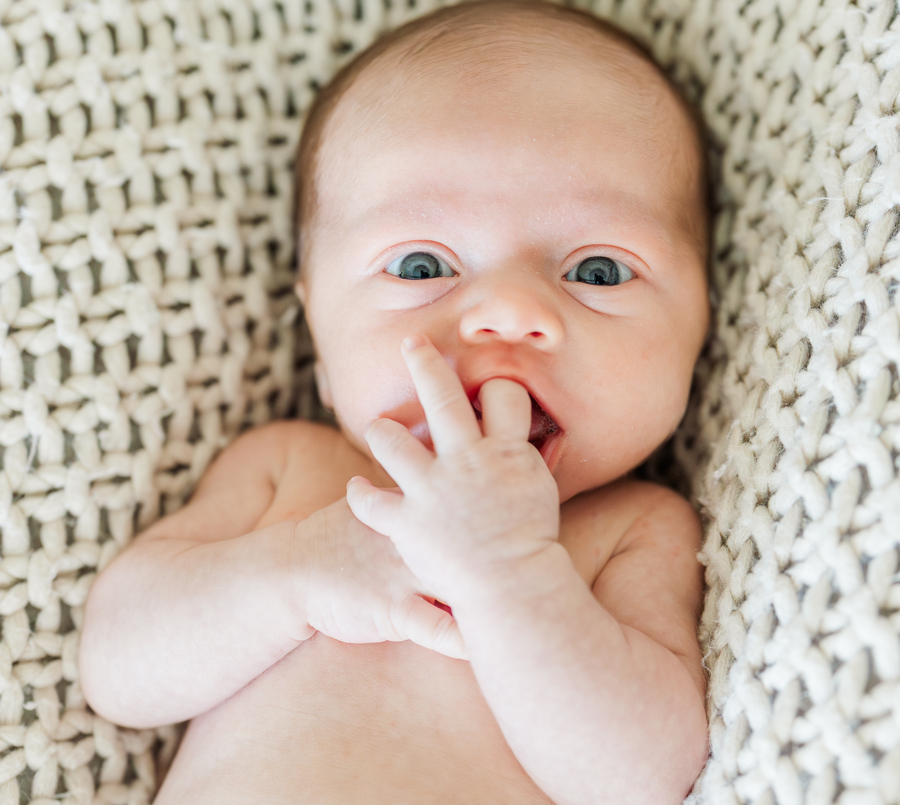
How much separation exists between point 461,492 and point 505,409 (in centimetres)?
12

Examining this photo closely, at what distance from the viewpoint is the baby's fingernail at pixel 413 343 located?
1048 millimetres

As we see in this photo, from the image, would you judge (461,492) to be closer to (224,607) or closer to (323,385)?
(224,607)

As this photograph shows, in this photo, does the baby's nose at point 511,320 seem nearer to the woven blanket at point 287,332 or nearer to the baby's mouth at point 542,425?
the baby's mouth at point 542,425

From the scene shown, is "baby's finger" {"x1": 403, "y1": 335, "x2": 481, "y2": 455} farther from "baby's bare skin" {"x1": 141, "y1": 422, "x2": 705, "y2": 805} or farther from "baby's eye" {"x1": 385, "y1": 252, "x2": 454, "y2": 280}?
"baby's bare skin" {"x1": 141, "y1": 422, "x2": 705, "y2": 805}

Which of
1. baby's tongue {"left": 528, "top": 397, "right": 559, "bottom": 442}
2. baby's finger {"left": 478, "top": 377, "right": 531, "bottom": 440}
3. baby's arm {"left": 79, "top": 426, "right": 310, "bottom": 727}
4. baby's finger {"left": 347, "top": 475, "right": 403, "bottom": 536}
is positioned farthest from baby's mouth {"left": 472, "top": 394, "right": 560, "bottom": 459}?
baby's arm {"left": 79, "top": 426, "right": 310, "bottom": 727}

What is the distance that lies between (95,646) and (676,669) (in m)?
0.77

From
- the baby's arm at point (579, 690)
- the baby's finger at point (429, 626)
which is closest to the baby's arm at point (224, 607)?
the baby's finger at point (429, 626)

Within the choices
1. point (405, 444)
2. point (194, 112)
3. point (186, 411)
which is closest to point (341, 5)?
point (194, 112)

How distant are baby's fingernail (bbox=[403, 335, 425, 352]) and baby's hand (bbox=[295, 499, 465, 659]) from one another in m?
0.22

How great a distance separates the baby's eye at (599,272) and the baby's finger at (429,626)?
478 millimetres

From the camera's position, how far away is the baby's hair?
1328 mm

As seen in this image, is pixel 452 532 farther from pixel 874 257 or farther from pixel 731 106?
pixel 731 106

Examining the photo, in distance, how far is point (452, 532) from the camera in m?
0.93

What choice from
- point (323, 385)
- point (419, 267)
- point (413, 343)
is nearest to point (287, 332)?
point (323, 385)
